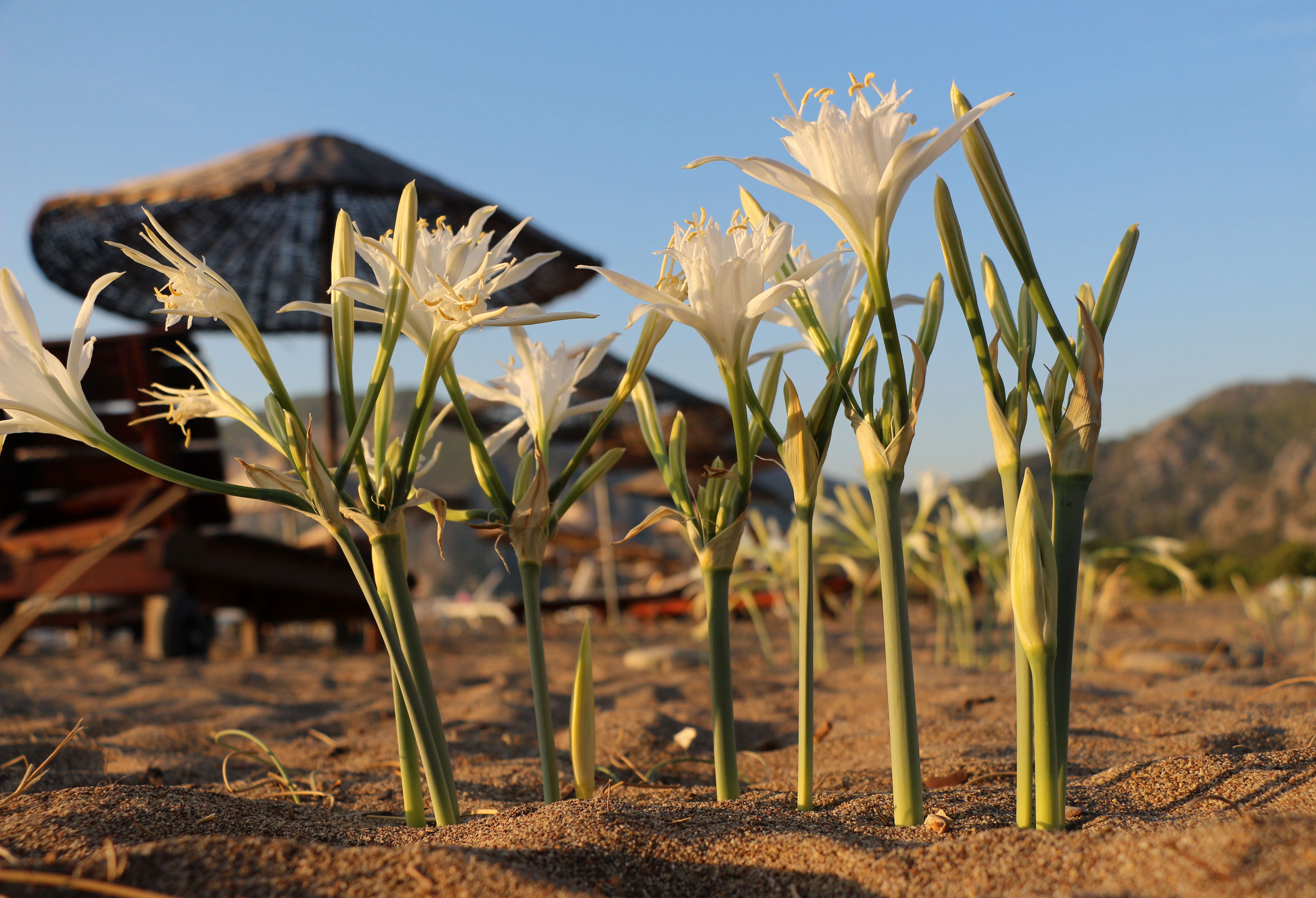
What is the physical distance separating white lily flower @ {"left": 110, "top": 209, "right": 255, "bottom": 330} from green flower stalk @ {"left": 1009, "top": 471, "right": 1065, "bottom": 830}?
30.7 inches

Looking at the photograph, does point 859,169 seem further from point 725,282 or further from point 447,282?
point 447,282

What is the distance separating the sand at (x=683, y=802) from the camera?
71 centimetres

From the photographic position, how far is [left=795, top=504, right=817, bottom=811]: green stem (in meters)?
0.96

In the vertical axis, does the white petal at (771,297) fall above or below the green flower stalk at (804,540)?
above

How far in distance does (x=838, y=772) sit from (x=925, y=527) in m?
1.82

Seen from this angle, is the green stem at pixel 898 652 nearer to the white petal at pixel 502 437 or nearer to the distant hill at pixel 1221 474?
the white petal at pixel 502 437

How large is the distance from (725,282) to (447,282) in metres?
0.30

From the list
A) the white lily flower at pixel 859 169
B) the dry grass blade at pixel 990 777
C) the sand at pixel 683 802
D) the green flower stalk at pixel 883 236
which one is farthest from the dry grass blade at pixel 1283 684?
the white lily flower at pixel 859 169

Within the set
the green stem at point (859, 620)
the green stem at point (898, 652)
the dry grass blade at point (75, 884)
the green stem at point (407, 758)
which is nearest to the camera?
the dry grass blade at point (75, 884)

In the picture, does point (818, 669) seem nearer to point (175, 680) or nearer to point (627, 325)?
point (175, 680)

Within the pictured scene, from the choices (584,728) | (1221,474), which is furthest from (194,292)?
(1221,474)

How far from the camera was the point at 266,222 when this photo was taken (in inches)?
216

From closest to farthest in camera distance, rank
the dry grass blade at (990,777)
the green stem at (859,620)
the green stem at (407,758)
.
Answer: the green stem at (407,758) < the dry grass blade at (990,777) < the green stem at (859,620)

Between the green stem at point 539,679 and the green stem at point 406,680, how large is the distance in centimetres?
12
